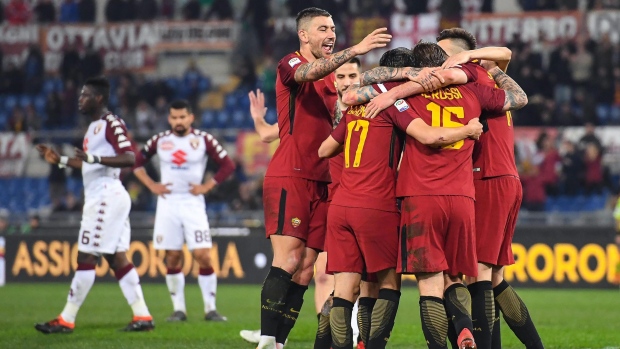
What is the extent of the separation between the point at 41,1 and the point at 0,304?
1394cm

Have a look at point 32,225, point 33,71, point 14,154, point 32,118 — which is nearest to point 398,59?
point 32,225

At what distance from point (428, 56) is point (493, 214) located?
1.25 meters

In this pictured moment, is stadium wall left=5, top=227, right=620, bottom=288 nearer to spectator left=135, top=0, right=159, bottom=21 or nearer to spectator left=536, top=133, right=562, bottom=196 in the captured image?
spectator left=536, top=133, right=562, bottom=196

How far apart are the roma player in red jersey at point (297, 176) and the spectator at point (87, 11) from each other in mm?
19499

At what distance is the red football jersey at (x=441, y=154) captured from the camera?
21.3ft

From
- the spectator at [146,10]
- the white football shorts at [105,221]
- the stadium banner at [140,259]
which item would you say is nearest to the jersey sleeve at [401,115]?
the white football shorts at [105,221]

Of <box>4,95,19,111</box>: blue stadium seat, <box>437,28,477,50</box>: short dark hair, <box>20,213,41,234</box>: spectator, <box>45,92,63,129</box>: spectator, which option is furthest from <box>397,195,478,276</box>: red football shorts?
<box>4,95,19,111</box>: blue stadium seat

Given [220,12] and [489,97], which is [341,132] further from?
[220,12]

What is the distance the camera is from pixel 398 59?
681cm

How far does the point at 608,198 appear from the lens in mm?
18859

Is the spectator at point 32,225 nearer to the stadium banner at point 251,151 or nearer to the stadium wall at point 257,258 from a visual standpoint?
the stadium wall at point 257,258

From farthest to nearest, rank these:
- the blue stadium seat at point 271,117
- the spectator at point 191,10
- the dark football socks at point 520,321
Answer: the spectator at point 191,10 < the blue stadium seat at point 271,117 < the dark football socks at point 520,321

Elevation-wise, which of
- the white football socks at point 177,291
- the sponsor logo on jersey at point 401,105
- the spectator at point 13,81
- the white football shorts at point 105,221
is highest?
the spectator at point 13,81

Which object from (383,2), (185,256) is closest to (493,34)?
(383,2)
